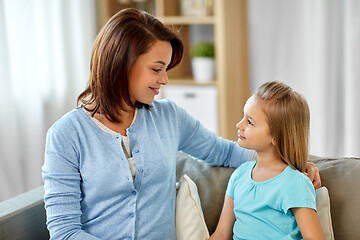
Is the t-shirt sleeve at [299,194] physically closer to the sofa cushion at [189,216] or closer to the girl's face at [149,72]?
the sofa cushion at [189,216]

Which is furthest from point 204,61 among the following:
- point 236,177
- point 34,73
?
point 236,177

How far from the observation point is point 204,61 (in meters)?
3.24

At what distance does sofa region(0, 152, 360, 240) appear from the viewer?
5.08 feet

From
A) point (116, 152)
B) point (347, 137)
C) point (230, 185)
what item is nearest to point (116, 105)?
point (116, 152)

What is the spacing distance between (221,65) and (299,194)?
5.94ft

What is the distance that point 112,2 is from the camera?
11.6 feet

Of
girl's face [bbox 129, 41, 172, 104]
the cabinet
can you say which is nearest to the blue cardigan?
girl's face [bbox 129, 41, 172, 104]

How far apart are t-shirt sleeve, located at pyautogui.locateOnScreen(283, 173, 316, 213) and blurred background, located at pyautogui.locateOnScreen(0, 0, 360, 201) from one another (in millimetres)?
1692

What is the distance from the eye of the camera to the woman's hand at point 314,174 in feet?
5.04

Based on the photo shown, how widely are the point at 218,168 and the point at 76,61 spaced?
1.93m

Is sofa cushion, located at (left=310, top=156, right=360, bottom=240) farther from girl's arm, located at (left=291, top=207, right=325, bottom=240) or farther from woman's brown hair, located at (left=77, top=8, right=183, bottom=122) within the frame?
woman's brown hair, located at (left=77, top=8, right=183, bottom=122)

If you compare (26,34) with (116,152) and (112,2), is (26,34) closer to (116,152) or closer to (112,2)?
(112,2)

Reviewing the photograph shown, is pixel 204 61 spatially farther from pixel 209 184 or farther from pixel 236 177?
pixel 236 177

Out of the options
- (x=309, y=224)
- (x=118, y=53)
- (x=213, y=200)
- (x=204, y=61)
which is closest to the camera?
(x=309, y=224)
